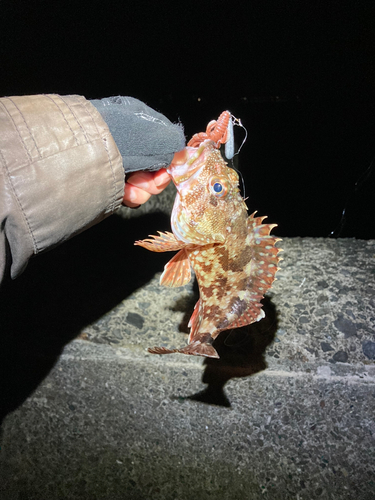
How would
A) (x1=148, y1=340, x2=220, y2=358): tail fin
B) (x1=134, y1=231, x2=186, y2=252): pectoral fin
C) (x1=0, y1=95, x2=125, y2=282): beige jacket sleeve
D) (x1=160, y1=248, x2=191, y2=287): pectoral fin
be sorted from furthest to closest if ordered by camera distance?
(x1=160, y1=248, x2=191, y2=287): pectoral fin → (x1=134, y1=231, x2=186, y2=252): pectoral fin → (x1=148, y1=340, x2=220, y2=358): tail fin → (x1=0, y1=95, x2=125, y2=282): beige jacket sleeve

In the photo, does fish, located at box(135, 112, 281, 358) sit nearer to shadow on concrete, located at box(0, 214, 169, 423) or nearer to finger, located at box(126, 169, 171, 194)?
finger, located at box(126, 169, 171, 194)

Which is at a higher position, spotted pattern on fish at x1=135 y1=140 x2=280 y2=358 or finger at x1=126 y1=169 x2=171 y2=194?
finger at x1=126 y1=169 x2=171 y2=194

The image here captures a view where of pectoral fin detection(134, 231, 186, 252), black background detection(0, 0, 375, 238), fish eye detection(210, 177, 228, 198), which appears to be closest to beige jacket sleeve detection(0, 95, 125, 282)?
pectoral fin detection(134, 231, 186, 252)

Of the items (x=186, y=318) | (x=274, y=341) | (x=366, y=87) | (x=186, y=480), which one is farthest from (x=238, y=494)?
(x=366, y=87)

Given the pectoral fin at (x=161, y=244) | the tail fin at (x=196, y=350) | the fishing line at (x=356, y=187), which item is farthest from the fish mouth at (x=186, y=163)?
the fishing line at (x=356, y=187)

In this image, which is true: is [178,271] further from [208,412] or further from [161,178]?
[208,412]

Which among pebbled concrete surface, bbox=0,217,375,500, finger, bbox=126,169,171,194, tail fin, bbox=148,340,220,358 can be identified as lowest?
pebbled concrete surface, bbox=0,217,375,500

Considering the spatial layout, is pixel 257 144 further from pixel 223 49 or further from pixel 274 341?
pixel 274 341

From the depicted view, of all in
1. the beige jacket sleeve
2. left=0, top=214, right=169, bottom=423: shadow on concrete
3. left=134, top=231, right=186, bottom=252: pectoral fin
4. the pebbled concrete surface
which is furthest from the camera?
left=0, top=214, right=169, bottom=423: shadow on concrete
